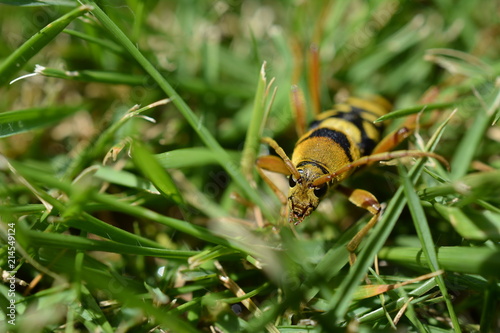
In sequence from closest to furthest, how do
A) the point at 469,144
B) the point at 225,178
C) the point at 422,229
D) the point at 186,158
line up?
the point at 422,229 < the point at 186,158 < the point at 469,144 < the point at 225,178

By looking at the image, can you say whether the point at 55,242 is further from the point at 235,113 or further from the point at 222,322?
the point at 235,113

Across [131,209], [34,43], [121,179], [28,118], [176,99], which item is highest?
[34,43]

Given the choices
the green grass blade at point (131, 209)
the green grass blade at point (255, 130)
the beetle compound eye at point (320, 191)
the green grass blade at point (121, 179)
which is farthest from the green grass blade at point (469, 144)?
the green grass blade at point (121, 179)

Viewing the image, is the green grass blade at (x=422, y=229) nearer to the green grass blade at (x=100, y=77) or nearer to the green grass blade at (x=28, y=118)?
the green grass blade at (x=100, y=77)

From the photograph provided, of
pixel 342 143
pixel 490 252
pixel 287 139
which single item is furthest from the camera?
pixel 287 139

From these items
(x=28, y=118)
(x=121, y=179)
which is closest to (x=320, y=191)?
(x=121, y=179)

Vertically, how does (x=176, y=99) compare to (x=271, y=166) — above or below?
above

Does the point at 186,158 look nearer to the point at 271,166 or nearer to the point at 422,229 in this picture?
the point at 271,166

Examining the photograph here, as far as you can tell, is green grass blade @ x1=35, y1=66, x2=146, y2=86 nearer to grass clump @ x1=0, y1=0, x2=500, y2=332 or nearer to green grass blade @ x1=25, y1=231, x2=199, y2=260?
grass clump @ x1=0, y1=0, x2=500, y2=332

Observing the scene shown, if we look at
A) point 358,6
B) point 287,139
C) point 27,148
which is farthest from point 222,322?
point 358,6
